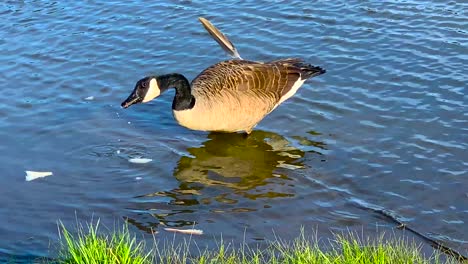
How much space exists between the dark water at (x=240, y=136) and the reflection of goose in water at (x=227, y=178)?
0.08 ft

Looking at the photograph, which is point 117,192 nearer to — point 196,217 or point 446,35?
point 196,217

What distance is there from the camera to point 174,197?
26.1 feet

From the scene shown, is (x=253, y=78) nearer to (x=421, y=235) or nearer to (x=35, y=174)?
(x=35, y=174)

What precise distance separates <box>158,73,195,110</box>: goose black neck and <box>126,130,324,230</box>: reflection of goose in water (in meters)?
0.57

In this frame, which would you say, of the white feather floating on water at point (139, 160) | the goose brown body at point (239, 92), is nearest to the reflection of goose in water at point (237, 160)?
the goose brown body at point (239, 92)

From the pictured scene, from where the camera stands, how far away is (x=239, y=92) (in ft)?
30.1

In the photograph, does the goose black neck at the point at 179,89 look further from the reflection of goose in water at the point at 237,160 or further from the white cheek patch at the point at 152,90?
the reflection of goose in water at the point at 237,160

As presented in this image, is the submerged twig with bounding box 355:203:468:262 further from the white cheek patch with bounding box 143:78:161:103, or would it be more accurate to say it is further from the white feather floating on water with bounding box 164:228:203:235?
the white cheek patch with bounding box 143:78:161:103

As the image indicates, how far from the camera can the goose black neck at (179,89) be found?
896cm

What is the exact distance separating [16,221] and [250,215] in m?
2.19

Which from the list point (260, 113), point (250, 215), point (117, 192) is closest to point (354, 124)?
point (260, 113)

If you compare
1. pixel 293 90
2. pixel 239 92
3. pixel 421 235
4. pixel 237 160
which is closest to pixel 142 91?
pixel 239 92

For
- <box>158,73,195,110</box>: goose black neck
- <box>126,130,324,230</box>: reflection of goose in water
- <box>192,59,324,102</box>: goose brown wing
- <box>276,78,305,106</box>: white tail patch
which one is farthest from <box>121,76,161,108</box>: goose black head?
<box>276,78,305,106</box>: white tail patch

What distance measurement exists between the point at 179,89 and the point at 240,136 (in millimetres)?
1120
